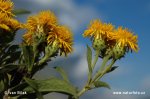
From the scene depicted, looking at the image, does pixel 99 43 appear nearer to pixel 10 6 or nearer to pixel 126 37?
pixel 126 37

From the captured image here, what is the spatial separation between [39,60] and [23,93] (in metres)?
0.76

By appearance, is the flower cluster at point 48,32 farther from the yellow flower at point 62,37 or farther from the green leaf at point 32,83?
the green leaf at point 32,83

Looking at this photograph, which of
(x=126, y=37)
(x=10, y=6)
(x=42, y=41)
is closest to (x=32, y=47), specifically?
(x=42, y=41)

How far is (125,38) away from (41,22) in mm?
1556

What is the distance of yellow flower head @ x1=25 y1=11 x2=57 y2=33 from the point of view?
5.92 m

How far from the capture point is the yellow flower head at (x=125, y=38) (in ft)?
20.7

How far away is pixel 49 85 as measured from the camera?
16.8 feet

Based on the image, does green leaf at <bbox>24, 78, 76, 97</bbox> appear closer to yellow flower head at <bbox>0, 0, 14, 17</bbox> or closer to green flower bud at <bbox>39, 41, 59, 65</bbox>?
green flower bud at <bbox>39, 41, 59, 65</bbox>

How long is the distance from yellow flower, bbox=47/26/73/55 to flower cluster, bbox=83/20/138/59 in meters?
0.72

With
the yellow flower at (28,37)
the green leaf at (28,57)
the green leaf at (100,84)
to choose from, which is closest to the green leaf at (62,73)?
the green leaf at (100,84)

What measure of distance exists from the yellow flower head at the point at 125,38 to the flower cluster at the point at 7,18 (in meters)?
1.78

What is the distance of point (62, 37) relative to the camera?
5816 mm

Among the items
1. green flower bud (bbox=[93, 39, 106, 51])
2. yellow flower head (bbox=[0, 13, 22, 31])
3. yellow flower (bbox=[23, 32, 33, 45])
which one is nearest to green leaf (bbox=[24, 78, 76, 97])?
yellow flower head (bbox=[0, 13, 22, 31])

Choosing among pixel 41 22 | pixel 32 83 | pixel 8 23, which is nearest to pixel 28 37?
pixel 41 22
